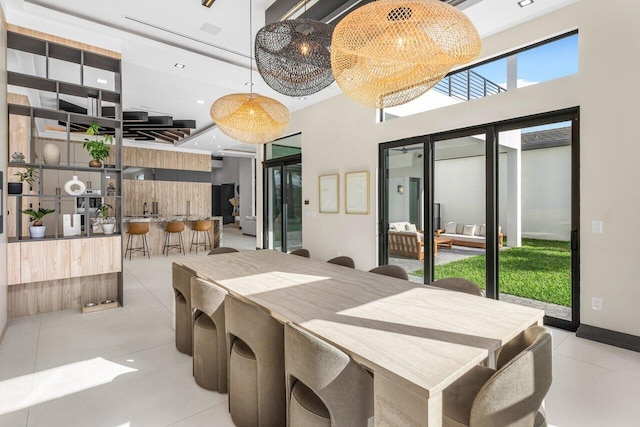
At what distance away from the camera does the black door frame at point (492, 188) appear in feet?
10.7

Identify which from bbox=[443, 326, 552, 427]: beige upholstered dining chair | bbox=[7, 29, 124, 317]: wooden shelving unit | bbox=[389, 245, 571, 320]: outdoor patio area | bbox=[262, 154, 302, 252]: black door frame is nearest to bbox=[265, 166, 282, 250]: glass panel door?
bbox=[262, 154, 302, 252]: black door frame

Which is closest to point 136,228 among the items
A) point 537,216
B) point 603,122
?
point 537,216

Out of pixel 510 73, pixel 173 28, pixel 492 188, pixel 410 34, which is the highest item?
pixel 173 28

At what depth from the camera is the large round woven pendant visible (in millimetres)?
3053

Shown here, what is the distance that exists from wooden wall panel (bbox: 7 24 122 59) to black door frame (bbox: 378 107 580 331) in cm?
392

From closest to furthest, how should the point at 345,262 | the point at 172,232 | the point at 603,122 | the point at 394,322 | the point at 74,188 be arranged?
the point at 394,322, the point at 603,122, the point at 345,262, the point at 74,188, the point at 172,232

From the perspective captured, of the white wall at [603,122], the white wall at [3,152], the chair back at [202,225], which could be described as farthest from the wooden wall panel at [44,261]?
the white wall at [603,122]

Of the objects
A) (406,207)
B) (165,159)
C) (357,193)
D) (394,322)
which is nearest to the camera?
(394,322)

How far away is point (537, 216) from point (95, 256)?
524 centimetres

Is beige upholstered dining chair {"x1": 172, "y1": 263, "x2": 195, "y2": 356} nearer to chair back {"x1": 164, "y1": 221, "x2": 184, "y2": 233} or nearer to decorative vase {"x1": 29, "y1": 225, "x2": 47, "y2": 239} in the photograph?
decorative vase {"x1": 29, "y1": 225, "x2": 47, "y2": 239}

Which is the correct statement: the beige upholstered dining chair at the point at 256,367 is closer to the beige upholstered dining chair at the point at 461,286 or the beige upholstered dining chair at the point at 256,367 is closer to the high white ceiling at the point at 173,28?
the beige upholstered dining chair at the point at 461,286

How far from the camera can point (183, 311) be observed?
2771mm

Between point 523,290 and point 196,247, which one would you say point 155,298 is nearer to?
point 196,247

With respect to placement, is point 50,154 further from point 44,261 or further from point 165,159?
point 165,159
